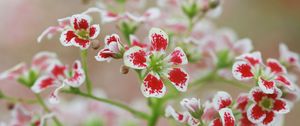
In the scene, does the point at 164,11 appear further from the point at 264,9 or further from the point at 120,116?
the point at 264,9

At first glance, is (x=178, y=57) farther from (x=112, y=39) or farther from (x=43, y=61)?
(x=43, y=61)

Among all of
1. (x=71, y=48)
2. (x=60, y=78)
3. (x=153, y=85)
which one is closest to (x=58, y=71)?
(x=60, y=78)

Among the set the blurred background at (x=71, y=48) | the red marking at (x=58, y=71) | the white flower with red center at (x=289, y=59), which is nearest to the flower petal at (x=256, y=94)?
the white flower with red center at (x=289, y=59)

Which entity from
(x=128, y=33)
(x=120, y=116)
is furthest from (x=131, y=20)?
(x=120, y=116)

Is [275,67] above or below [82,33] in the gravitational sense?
above

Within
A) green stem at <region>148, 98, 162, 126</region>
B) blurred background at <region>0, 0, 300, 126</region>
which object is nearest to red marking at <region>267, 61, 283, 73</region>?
green stem at <region>148, 98, 162, 126</region>

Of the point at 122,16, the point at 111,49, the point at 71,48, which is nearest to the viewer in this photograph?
the point at 111,49
